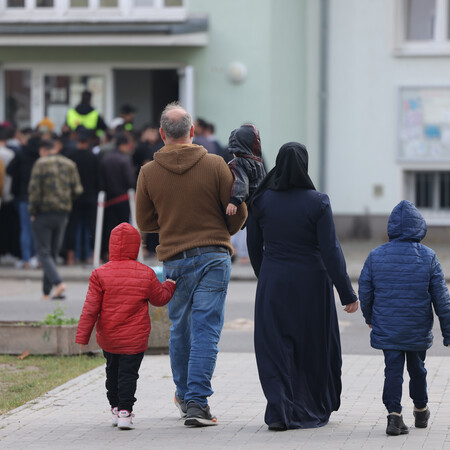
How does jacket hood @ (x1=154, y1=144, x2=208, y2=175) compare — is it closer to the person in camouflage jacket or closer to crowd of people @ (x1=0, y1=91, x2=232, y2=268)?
the person in camouflage jacket

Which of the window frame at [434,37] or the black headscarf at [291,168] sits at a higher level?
the window frame at [434,37]

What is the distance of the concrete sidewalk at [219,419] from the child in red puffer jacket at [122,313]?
34 centimetres

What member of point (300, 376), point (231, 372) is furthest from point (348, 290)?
point (231, 372)

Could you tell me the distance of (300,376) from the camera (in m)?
7.08

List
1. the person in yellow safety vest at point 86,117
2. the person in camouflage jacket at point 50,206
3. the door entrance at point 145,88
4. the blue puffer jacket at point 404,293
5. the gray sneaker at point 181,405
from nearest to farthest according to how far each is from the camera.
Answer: the blue puffer jacket at point 404,293 → the gray sneaker at point 181,405 → the person in camouflage jacket at point 50,206 → the person in yellow safety vest at point 86,117 → the door entrance at point 145,88

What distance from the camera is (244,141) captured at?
7.23 metres

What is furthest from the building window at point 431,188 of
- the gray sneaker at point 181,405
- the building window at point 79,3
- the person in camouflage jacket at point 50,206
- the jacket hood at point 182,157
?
the jacket hood at point 182,157

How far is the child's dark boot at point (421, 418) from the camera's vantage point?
705 cm

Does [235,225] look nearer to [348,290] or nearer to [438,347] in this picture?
[348,290]

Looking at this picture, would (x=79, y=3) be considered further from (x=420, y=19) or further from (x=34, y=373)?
(x=34, y=373)

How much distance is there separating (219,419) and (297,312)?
35.9 inches

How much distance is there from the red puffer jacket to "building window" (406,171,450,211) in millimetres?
14998

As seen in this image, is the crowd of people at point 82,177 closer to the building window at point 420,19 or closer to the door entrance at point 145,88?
the building window at point 420,19

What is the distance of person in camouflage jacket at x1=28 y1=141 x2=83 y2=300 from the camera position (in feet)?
44.8
